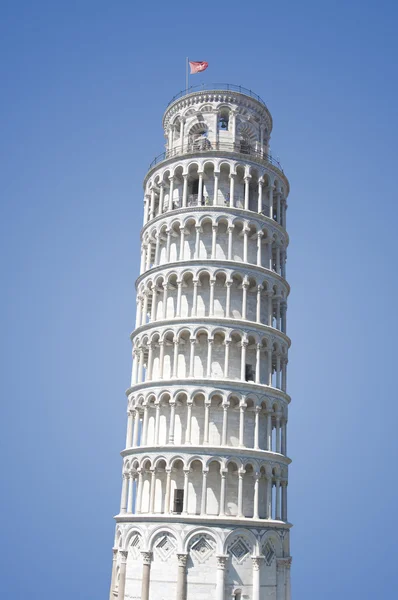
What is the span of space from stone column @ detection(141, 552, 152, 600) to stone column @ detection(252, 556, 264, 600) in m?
6.69

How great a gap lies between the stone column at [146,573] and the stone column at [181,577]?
2.22 metres

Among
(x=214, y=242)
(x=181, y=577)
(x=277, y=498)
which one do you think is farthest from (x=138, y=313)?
(x=181, y=577)

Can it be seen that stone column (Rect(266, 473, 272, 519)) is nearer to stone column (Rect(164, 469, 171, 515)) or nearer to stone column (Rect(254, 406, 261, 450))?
stone column (Rect(254, 406, 261, 450))

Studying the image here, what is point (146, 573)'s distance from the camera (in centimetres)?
4391

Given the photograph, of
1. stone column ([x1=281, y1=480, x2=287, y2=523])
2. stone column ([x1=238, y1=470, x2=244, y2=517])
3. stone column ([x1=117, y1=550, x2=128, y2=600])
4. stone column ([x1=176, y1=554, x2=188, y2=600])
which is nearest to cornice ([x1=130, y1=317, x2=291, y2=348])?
stone column ([x1=238, y1=470, x2=244, y2=517])

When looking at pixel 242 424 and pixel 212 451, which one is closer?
pixel 212 451

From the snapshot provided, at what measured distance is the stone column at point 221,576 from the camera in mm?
42312

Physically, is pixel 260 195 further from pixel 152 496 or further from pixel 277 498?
pixel 152 496

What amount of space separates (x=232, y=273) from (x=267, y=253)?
451 cm

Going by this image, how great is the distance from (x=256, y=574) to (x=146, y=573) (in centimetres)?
703

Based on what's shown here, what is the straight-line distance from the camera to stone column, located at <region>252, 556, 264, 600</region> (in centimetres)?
4322

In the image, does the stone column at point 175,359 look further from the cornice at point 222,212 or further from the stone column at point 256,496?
the cornice at point 222,212

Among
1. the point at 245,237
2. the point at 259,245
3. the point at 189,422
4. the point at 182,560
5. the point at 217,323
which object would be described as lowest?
the point at 182,560
